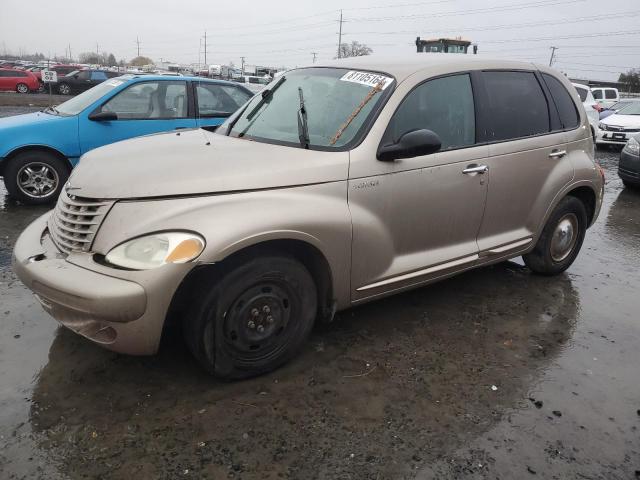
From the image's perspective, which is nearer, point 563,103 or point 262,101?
point 262,101

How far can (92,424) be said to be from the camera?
Result: 255 centimetres

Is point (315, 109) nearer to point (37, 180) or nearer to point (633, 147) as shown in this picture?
→ point (37, 180)

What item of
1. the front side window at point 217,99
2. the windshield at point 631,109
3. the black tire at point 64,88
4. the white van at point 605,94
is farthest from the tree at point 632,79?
the front side window at point 217,99

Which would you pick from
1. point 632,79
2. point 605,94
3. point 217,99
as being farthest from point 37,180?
point 632,79


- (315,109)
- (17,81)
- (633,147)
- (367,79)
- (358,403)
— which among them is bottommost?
(358,403)

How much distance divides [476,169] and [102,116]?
4.85 meters

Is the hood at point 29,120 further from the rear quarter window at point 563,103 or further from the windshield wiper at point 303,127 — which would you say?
the rear quarter window at point 563,103

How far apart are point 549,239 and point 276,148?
2.75 m

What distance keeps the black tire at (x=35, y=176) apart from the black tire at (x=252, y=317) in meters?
4.71

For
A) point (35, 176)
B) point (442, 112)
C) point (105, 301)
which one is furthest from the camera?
point (35, 176)

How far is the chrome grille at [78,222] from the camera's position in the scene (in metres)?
2.67

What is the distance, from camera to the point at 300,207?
2867 mm

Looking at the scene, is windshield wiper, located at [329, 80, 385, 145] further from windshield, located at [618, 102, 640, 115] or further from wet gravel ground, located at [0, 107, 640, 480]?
windshield, located at [618, 102, 640, 115]

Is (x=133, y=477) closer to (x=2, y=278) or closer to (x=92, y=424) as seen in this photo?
(x=92, y=424)
